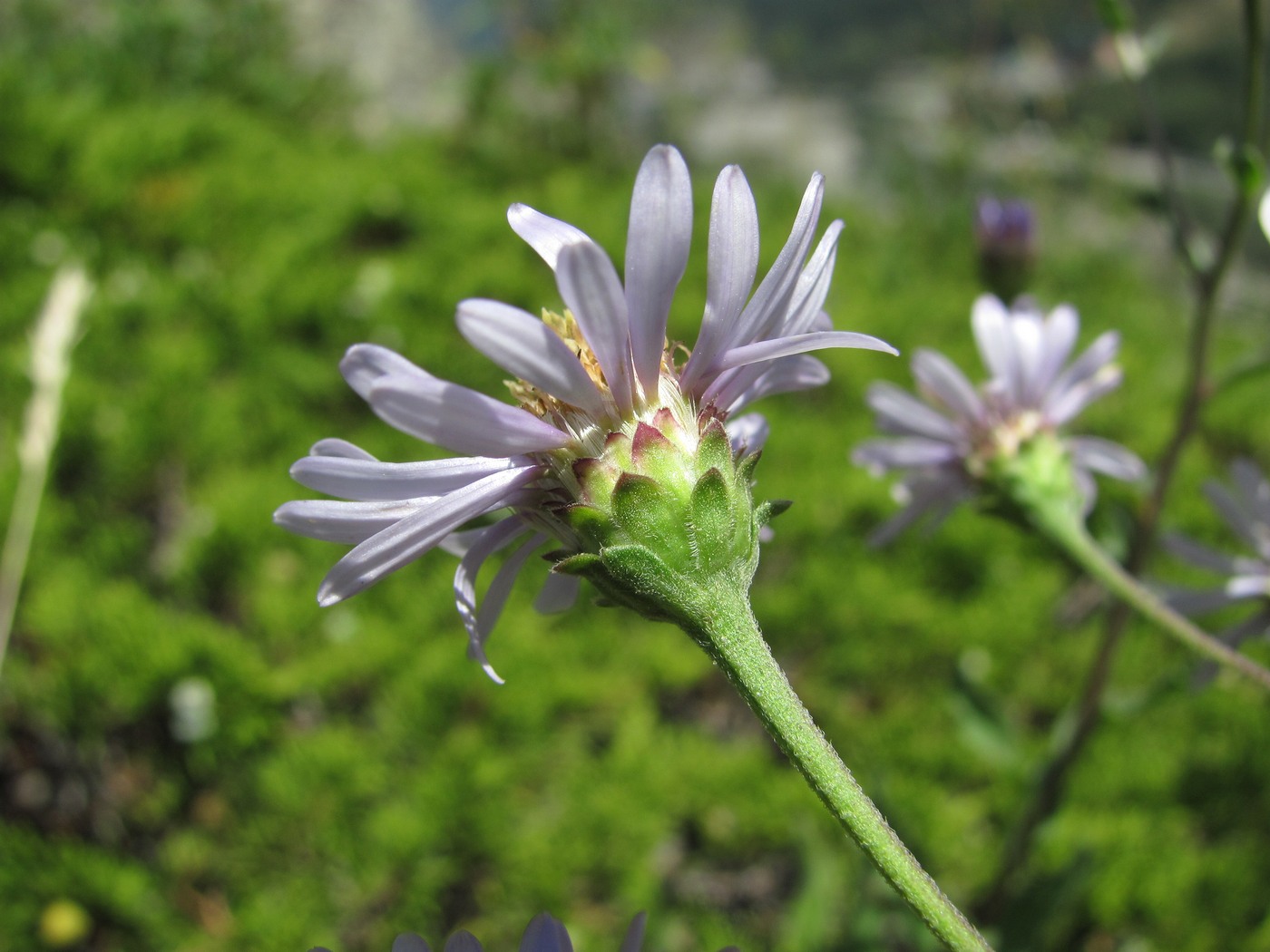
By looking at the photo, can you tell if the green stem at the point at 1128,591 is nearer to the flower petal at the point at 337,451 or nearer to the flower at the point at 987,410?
the flower at the point at 987,410

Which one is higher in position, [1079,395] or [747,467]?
[747,467]

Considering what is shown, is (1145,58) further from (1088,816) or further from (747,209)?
(1088,816)

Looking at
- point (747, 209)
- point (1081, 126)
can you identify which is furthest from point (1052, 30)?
point (747, 209)

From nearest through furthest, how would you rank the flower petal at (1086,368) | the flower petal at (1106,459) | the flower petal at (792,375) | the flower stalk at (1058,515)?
1. the flower petal at (792,375)
2. the flower stalk at (1058,515)
3. the flower petal at (1086,368)
4. the flower petal at (1106,459)

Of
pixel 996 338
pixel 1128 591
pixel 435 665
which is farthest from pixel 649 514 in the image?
pixel 435 665

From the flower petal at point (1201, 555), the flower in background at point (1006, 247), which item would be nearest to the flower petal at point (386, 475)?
the flower petal at point (1201, 555)

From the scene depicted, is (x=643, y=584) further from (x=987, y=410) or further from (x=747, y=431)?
(x=987, y=410)
